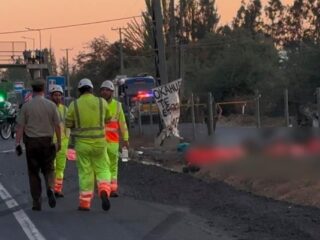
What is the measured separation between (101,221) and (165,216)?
3.18 feet

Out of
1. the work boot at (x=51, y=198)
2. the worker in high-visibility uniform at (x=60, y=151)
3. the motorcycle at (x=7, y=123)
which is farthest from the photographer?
the motorcycle at (x=7, y=123)

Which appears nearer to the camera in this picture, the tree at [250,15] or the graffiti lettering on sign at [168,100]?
the graffiti lettering on sign at [168,100]

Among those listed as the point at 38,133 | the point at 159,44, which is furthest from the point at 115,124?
the point at 159,44

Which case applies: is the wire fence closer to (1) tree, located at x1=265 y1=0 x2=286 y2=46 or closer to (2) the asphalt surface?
(2) the asphalt surface

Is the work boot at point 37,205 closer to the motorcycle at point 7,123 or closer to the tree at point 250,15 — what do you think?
the motorcycle at point 7,123

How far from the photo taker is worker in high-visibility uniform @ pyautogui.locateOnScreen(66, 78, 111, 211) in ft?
35.0

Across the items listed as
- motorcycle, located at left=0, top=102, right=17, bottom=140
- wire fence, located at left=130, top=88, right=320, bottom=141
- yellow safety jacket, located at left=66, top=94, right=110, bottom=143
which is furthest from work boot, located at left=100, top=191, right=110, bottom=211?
motorcycle, located at left=0, top=102, right=17, bottom=140

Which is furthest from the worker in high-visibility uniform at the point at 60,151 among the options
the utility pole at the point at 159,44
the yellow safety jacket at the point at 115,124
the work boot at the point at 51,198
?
the utility pole at the point at 159,44

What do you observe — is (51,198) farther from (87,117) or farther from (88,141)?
(87,117)

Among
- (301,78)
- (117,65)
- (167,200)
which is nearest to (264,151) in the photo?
(167,200)

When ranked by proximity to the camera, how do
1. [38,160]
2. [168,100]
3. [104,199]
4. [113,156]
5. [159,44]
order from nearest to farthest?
1. [104,199]
2. [38,160]
3. [113,156]
4. [168,100]
5. [159,44]

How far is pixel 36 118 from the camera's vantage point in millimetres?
10906

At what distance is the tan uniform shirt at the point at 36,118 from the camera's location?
10914 mm

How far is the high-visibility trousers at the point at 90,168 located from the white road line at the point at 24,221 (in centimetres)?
92
